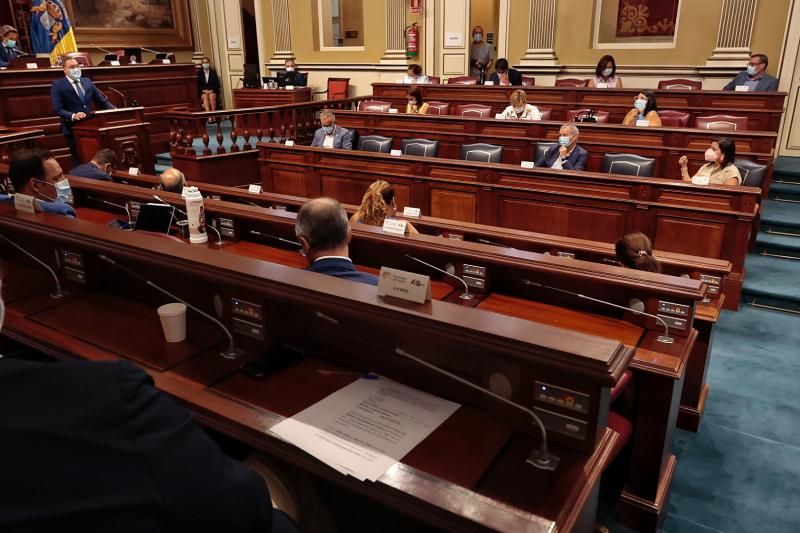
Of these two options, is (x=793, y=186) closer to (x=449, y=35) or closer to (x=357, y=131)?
(x=357, y=131)

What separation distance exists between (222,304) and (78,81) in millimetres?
5584

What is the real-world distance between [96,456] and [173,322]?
108cm

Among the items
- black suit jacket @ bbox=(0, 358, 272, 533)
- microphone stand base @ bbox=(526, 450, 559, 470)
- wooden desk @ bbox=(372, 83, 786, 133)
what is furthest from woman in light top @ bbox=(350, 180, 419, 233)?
wooden desk @ bbox=(372, 83, 786, 133)

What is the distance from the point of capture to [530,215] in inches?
172

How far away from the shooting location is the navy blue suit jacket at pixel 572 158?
16.2 feet

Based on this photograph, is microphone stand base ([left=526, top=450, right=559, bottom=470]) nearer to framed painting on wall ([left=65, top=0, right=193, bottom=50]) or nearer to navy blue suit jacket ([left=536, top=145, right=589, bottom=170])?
navy blue suit jacket ([left=536, top=145, right=589, bottom=170])

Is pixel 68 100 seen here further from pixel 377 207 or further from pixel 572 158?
pixel 572 158

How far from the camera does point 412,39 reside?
9617 mm

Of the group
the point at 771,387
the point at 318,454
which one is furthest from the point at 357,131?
the point at 318,454

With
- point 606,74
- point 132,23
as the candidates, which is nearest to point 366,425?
point 606,74

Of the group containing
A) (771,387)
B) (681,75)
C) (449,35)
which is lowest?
(771,387)

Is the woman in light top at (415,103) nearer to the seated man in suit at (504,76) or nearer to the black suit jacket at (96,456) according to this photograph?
the seated man in suit at (504,76)

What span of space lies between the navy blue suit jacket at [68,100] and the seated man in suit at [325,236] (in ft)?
17.2

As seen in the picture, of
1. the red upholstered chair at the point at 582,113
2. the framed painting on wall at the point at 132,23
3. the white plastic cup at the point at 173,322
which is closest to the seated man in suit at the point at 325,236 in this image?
the white plastic cup at the point at 173,322
